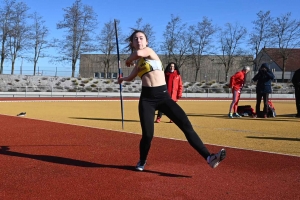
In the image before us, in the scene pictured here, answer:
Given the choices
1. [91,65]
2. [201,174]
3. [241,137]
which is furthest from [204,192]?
[91,65]

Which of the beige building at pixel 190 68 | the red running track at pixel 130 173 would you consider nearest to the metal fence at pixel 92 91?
the beige building at pixel 190 68

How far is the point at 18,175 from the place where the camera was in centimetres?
465

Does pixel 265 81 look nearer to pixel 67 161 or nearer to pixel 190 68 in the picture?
pixel 67 161

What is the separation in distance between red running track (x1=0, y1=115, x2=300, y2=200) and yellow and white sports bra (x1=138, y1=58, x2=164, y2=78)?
1333 mm

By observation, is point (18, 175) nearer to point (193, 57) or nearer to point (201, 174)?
point (201, 174)

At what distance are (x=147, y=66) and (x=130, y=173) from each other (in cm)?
141

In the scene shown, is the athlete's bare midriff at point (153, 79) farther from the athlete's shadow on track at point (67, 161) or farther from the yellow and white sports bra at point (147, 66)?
the athlete's shadow on track at point (67, 161)

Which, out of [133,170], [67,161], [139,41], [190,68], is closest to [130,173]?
[133,170]

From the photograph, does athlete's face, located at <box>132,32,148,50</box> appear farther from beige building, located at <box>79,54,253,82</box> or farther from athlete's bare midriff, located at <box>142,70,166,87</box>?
beige building, located at <box>79,54,253,82</box>

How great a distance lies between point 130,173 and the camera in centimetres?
481

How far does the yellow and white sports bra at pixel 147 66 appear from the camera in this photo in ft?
15.4

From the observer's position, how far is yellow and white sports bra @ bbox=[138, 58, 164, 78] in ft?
15.4

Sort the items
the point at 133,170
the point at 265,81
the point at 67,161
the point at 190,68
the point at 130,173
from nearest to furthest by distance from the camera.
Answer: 1. the point at 130,173
2. the point at 133,170
3. the point at 67,161
4. the point at 265,81
5. the point at 190,68

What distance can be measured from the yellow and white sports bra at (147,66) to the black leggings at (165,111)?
0.22 metres
